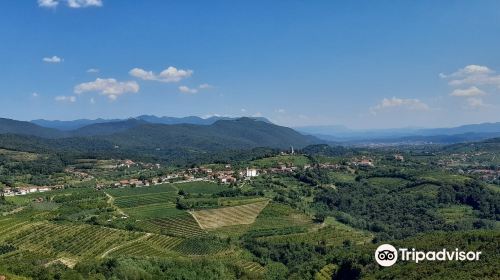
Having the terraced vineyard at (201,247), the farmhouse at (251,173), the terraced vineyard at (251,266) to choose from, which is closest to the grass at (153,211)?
the terraced vineyard at (201,247)

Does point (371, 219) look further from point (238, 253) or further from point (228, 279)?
point (228, 279)

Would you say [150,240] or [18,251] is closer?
[18,251]

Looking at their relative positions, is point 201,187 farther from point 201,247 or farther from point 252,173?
point 201,247

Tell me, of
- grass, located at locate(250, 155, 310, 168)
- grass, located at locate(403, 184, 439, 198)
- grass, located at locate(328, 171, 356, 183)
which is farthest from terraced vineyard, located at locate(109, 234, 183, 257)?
grass, located at locate(250, 155, 310, 168)

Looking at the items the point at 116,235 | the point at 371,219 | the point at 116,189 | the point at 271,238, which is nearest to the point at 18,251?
the point at 116,235

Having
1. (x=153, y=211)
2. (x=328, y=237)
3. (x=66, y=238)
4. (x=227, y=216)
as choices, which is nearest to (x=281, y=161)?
(x=227, y=216)

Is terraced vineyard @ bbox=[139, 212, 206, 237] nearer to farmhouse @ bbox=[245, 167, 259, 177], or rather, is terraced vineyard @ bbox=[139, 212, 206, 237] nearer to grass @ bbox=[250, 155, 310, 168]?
farmhouse @ bbox=[245, 167, 259, 177]

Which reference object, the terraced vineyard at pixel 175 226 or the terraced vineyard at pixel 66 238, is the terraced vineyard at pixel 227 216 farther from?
the terraced vineyard at pixel 66 238
